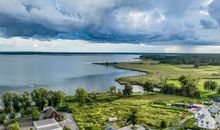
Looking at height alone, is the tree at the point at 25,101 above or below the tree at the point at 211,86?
above

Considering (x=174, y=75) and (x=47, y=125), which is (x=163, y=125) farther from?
(x=174, y=75)

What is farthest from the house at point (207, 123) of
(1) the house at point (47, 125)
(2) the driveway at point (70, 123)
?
(1) the house at point (47, 125)

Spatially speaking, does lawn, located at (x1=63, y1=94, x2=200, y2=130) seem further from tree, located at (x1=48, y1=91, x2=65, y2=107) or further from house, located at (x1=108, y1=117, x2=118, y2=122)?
tree, located at (x1=48, y1=91, x2=65, y2=107)

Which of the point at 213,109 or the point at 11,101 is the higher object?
the point at 11,101

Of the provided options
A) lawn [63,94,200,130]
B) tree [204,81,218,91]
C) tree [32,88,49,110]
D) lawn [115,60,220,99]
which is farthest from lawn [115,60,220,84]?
tree [32,88,49,110]

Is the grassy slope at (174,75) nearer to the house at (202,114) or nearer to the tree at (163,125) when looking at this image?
the house at (202,114)

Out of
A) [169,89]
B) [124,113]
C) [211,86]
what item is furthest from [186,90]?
[124,113]

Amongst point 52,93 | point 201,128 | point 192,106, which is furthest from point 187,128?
Answer: point 52,93

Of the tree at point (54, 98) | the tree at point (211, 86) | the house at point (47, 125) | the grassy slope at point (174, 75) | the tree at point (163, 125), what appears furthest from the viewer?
the grassy slope at point (174, 75)
